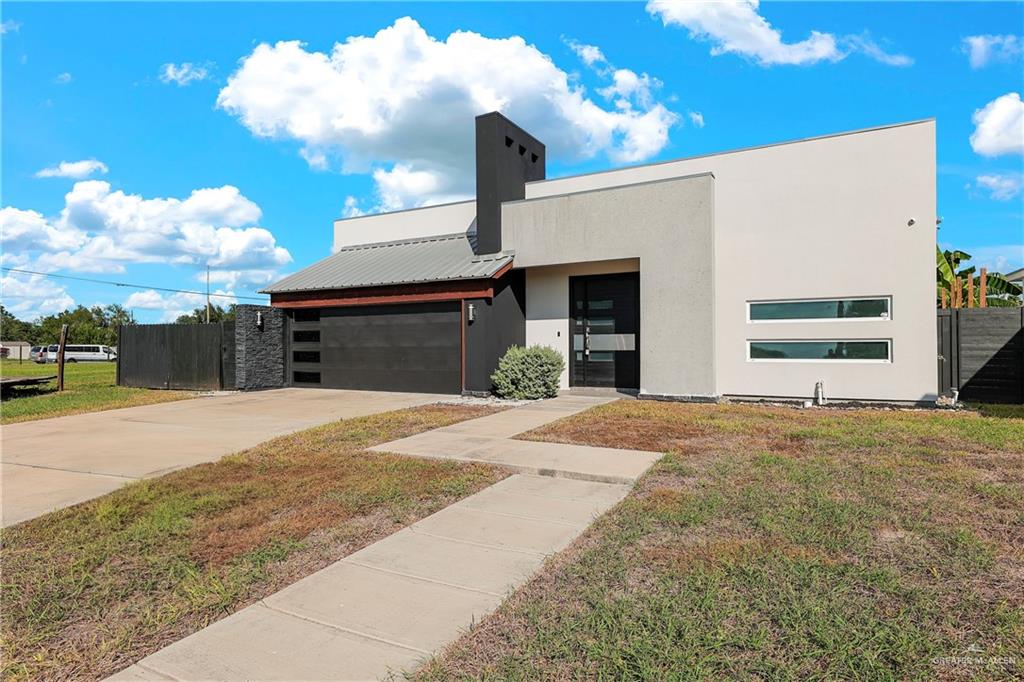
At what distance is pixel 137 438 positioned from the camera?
797 cm

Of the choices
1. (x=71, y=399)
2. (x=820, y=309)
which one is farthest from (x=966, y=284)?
(x=71, y=399)

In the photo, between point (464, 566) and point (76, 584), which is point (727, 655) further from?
point (76, 584)

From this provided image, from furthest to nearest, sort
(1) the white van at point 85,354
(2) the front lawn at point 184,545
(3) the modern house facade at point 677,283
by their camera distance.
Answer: (1) the white van at point 85,354 → (3) the modern house facade at point 677,283 → (2) the front lawn at point 184,545

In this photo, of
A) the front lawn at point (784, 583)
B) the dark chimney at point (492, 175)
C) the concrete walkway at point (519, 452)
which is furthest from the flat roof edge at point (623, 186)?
the front lawn at point (784, 583)

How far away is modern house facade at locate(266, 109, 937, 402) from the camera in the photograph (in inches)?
414

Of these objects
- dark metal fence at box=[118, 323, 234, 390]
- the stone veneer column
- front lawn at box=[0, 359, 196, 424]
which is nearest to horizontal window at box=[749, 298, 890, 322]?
the stone veneer column

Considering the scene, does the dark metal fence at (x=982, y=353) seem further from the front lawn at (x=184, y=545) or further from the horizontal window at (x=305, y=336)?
the horizontal window at (x=305, y=336)

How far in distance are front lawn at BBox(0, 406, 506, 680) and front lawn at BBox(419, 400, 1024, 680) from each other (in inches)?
57.5

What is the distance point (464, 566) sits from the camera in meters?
3.45

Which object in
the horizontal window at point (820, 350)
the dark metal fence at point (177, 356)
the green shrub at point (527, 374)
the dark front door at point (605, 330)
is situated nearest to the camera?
the horizontal window at point (820, 350)

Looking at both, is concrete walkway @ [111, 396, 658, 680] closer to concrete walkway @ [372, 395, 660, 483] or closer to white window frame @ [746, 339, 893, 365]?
concrete walkway @ [372, 395, 660, 483]

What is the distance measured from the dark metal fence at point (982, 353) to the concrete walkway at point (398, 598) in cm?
977

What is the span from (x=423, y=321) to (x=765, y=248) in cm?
790

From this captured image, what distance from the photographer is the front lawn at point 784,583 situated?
239cm
